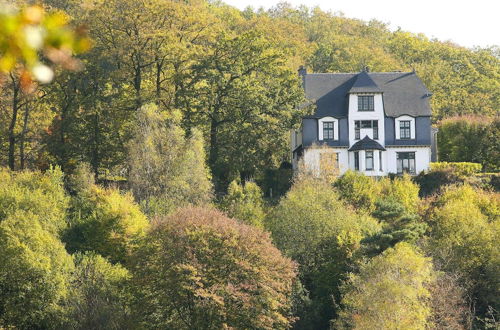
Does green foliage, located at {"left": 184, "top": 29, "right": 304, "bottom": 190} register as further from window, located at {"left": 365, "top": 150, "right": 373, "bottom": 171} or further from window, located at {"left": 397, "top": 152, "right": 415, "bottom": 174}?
window, located at {"left": 397, "top": 152, "right": 415, "bottom": 174}

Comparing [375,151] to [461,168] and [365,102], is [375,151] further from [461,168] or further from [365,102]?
[461,168]

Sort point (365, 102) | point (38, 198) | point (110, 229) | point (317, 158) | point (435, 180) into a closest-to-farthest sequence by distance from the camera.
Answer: point (110, 229) → point (38, 198) → point (435, 180) → point (317, 158) → point (365, 102)

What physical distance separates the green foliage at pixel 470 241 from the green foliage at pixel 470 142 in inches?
231

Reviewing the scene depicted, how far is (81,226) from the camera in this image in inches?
1783

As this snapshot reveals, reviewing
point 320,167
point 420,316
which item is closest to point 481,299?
point 420,316

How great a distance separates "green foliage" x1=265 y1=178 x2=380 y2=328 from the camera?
1651 inches

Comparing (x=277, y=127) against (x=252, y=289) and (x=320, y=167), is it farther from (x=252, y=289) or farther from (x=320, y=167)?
(x=252, y=289)

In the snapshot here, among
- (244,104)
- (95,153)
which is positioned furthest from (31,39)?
(95,153)

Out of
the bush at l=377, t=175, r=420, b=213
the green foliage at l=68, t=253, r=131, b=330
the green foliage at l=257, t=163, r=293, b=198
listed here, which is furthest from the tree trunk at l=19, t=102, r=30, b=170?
the bush at l=377, t=175, r=420, b=213

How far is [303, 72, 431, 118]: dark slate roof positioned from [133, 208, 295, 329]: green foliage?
19.3 m

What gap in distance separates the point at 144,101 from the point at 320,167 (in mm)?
11828

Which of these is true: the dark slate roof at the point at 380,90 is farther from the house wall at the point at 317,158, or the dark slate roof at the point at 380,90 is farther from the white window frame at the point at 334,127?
the house wall at the point at 317,158

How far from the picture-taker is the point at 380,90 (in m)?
57.5

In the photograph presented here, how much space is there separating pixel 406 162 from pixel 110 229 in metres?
21.2
